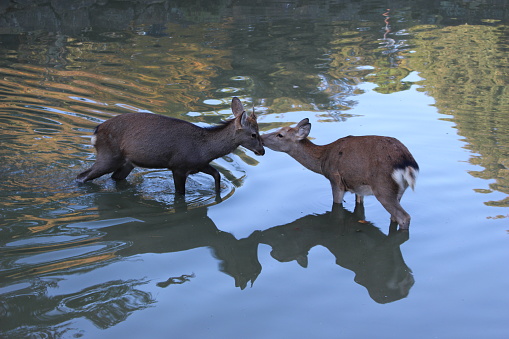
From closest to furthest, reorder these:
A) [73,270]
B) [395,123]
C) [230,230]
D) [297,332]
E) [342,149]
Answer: [297,332] → [73,270] → [230,230] → [342,149] → [395,123]

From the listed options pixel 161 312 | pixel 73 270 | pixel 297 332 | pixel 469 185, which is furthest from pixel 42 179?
pixel 469 185

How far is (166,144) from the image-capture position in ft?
25.8

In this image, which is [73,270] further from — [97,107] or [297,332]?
[97,107]

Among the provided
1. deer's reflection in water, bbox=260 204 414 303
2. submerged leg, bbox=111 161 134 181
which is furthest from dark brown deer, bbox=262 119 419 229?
submerged leg, bbox=111 161 134 181

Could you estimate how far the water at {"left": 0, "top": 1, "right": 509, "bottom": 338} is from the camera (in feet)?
17.2

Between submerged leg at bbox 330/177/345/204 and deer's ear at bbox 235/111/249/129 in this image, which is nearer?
submerged leg at bbox 330/177/345/204

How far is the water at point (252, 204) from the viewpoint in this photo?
523cm

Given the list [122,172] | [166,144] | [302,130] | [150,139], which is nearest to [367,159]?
[302,130]

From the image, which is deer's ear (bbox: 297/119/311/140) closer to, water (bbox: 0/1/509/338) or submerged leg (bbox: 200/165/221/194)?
water (bbox: 0/1/509/338)

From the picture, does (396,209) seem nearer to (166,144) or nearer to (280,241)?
(280,241)

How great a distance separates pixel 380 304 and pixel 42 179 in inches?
171

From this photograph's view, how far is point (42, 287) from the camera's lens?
215 inches

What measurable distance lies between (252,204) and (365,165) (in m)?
1.30

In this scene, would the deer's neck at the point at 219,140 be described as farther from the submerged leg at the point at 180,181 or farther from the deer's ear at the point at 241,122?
the submerged leg at the point at 180,181
